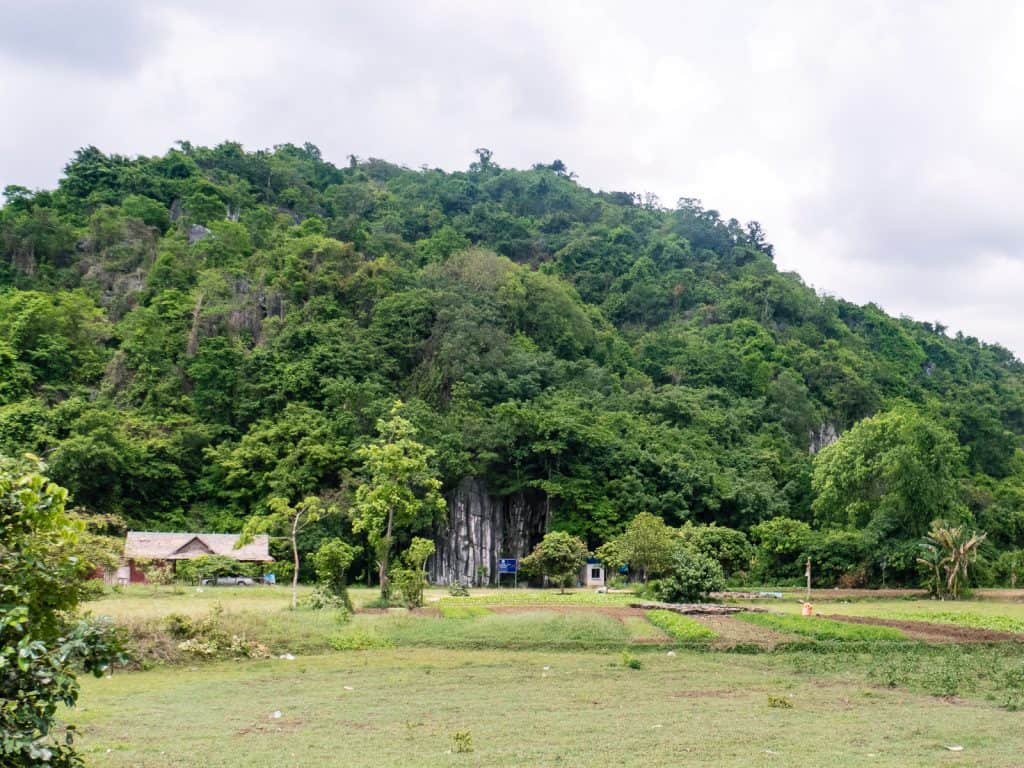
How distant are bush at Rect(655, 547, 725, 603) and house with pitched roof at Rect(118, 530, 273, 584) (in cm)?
2246

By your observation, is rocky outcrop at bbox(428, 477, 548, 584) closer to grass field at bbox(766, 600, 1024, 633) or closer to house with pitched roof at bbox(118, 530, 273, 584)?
house with pitched roof at bbox(118, 530, 273, 584)

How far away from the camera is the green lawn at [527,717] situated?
38.8 feet

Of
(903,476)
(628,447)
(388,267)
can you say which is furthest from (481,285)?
(903,476)

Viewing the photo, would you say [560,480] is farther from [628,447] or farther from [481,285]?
[481,285]

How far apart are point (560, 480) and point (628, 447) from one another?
17.2ft

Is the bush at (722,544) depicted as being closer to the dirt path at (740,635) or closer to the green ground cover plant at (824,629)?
the green ground cover plant at (824,629)

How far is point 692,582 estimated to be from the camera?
115 feet

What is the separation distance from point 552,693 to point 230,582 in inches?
1272

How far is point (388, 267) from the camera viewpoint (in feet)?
236

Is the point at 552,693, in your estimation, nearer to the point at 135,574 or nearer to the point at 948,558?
the point at 948,558

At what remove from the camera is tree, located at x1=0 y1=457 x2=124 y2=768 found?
234 inches

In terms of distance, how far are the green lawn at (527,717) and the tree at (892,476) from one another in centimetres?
2986

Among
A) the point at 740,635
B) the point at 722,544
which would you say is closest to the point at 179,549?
the point at 722,544

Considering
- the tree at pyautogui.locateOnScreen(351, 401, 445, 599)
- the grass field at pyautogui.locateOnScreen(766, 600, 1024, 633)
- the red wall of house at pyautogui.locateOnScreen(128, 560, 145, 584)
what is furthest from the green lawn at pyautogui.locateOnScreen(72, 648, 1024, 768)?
the red wall of house at pyautogui.locateOnScreen(128, 560, 145, 584)
